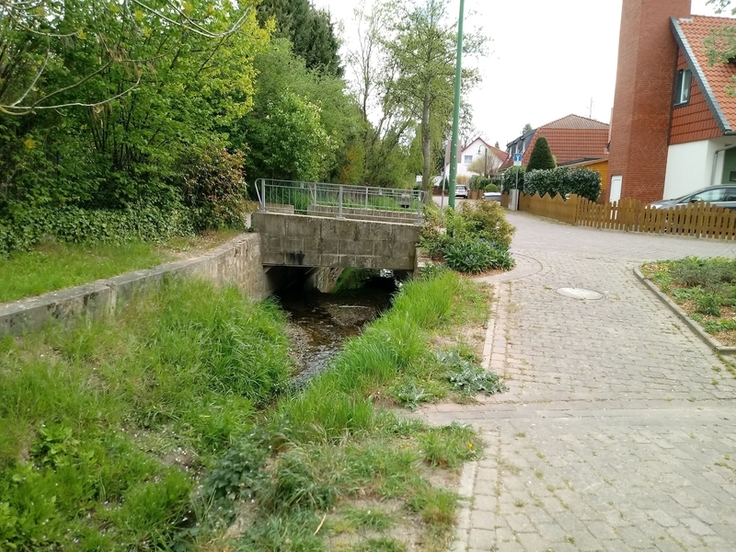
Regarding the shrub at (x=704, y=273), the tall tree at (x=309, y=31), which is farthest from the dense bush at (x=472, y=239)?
the tall tree at (x=309, y=31)

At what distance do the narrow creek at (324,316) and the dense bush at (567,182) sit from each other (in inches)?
527

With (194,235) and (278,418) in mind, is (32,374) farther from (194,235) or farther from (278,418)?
(194,235)

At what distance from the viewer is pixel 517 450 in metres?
4.05

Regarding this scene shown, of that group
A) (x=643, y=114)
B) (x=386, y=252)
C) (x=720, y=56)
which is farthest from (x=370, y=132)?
(x=720, y=56)

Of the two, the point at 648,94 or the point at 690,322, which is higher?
the point at 648,94

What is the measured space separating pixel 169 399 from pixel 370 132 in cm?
2328

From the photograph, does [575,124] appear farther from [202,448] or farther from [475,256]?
[202,448]

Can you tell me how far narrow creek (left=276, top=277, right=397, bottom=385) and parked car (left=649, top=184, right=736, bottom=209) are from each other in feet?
34.6

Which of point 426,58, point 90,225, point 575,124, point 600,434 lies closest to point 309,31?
point 426,58

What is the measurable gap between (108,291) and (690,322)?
8.08 metres

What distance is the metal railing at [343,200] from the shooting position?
49.6ft

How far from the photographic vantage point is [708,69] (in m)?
20.1

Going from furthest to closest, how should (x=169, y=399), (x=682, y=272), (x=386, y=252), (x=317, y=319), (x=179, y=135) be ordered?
(x=386, y=252) → (x=317, y=319) → (x=179, y=135) → (x=682, y=272) → (x=169, y=399)

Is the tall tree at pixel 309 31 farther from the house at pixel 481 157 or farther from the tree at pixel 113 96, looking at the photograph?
the house at pixel 481 157
